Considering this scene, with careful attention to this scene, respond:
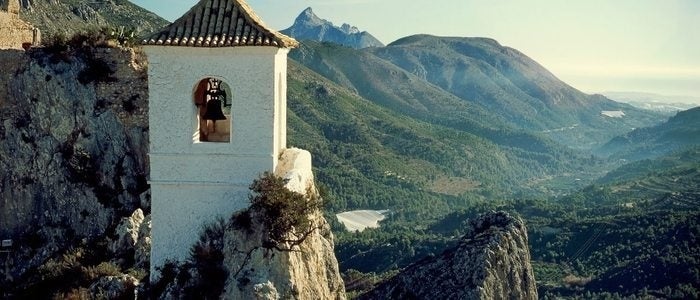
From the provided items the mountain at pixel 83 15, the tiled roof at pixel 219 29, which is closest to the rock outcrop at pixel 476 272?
the tiled roof at pixel 219 29

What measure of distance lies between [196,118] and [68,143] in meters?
13.3

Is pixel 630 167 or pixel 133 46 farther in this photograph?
pixel 630 167

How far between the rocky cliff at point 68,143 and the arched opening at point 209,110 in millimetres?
8998

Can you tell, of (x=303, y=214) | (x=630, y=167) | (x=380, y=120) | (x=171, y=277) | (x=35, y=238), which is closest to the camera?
(x=303, y=214)

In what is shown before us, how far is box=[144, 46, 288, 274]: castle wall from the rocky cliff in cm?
1111

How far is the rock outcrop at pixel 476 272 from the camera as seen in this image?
38.0 feet

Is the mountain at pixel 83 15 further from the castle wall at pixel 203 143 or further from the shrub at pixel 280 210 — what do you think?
the shrub at pixel 280 210

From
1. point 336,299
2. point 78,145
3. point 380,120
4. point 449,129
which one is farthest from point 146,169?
point 449,129

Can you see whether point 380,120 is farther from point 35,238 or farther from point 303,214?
point 303,214

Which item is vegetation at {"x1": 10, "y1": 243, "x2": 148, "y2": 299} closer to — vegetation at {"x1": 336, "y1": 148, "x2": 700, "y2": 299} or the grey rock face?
the grey rock face

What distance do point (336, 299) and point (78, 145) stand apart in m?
13.2

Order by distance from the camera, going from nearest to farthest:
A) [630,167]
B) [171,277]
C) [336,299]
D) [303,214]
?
[303,214] → [171,277] → [336,299] → [630,167]

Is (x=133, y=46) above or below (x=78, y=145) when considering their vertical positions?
above

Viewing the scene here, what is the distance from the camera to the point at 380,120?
527 feet
